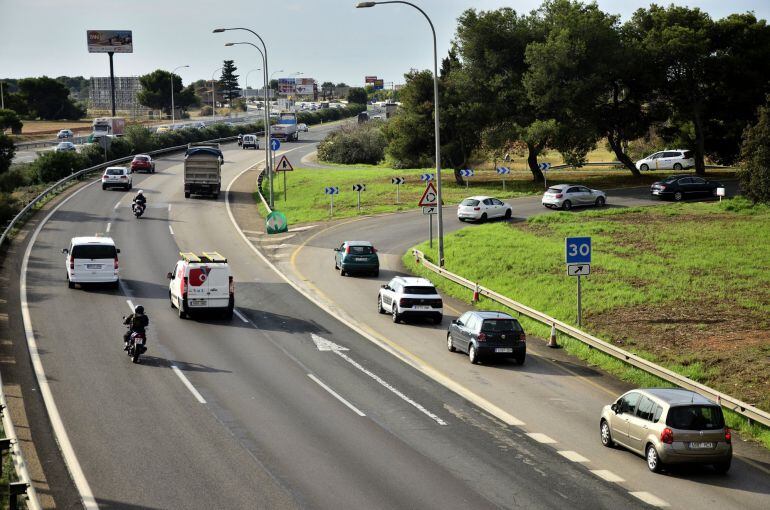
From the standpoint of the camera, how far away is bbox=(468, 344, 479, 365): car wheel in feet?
87.3

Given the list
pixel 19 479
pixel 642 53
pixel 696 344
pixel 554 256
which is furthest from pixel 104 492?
pixel 642 53

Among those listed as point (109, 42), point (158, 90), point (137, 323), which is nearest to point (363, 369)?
point (137, 323)

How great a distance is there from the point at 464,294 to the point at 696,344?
1059 centimetres

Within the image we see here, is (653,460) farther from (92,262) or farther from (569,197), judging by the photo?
(569,197)

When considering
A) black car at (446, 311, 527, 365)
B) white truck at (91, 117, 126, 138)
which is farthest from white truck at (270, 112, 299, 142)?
black car at (446, 311, 527, 365)

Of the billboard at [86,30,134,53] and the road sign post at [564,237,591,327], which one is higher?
the billboard at [86,30,134,53]

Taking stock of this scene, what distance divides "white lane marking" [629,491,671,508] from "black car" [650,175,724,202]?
145 ft

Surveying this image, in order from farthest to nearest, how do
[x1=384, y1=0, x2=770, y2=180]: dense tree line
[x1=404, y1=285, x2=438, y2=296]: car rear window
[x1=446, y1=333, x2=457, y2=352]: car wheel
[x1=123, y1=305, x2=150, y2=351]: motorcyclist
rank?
1. [x1=384, y1=0, x2=770, y2=180]: dense tree line
2. [x1=404, y1=285, x2=438, y2=296]: car rear window
3. [x1=446, y1=333, x2=457, y2=352]: car wheel
4. [x1=123, y1=305, x2=150, y2=351]: motorcyclist

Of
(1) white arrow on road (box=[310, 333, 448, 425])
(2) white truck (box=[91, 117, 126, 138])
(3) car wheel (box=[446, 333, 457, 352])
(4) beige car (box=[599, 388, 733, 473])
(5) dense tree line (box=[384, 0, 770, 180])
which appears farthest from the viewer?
(2) white truck (box=[91, 117, 126, 138])

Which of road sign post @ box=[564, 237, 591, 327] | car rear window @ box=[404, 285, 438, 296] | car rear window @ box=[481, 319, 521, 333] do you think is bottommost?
car rear window @ box=[481, 319, 521, 333]

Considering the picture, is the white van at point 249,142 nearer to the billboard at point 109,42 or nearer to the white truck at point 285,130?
the white truck at point 285,130

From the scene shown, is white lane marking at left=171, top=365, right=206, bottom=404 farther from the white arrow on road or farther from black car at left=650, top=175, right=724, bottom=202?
black car at left=650, top=175, right=724, bottom=202

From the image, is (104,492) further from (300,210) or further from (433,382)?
(300,210)

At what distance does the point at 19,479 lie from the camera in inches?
591
